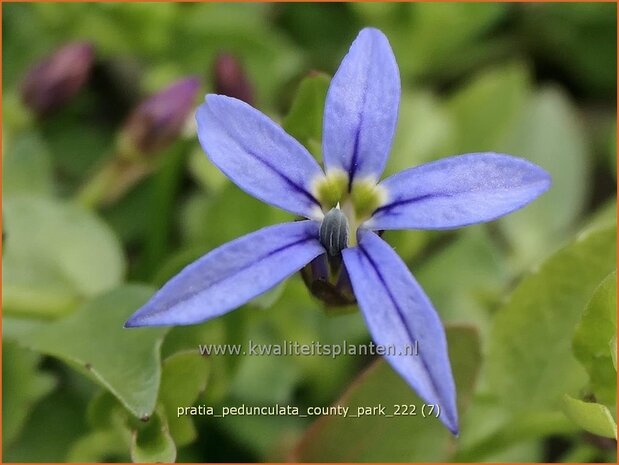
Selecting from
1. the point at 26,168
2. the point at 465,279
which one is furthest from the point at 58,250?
the point at 465,279

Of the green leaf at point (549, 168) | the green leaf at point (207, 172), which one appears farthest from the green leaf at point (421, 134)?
the green leaf at point (207, 172)

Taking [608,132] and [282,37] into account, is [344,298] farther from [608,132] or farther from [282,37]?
[608,132]

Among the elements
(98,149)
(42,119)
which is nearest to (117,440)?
(42,119)

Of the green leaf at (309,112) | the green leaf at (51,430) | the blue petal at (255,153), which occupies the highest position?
the blue petal at (255,153)

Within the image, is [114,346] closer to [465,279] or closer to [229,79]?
[229,79]

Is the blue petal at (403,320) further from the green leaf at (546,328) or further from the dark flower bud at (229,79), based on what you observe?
the dark flower bud at (229,79)

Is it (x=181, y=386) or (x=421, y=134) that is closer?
(x=181, y=386)
